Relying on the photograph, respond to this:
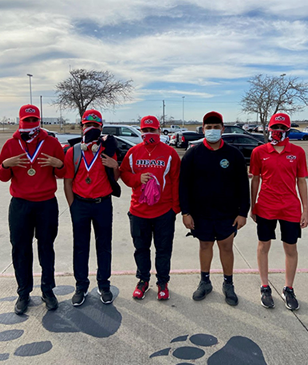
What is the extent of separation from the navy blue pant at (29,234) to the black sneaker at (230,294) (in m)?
1.78

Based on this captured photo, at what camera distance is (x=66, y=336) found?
8.75 ft

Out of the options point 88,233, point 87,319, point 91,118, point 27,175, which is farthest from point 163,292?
point 91,118

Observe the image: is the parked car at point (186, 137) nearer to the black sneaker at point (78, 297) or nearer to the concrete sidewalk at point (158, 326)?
the concrete sidewalk at point (158, 326)

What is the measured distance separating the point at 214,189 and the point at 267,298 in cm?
123

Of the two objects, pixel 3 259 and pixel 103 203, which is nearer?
pixel 103 203

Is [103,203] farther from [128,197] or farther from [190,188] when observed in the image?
[128,197]

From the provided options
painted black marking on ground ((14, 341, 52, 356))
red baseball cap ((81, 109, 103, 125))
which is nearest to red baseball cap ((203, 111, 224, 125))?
red baseball cap ((81, 109, 103, 125))

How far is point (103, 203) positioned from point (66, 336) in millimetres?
1224

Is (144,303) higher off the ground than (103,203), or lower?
lower

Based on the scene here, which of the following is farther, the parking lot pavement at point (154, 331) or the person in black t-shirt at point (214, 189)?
the person in black t-shirt at point (214, 189)

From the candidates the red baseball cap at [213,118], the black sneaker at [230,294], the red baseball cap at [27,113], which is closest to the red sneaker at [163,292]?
the black sneaker at [230,294]

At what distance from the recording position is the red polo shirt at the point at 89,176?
10.2 feet

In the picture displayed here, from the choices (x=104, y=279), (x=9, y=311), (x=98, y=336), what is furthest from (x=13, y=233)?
(x=98, y=336)

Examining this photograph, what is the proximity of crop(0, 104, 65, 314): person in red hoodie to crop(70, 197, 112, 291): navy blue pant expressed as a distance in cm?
24
